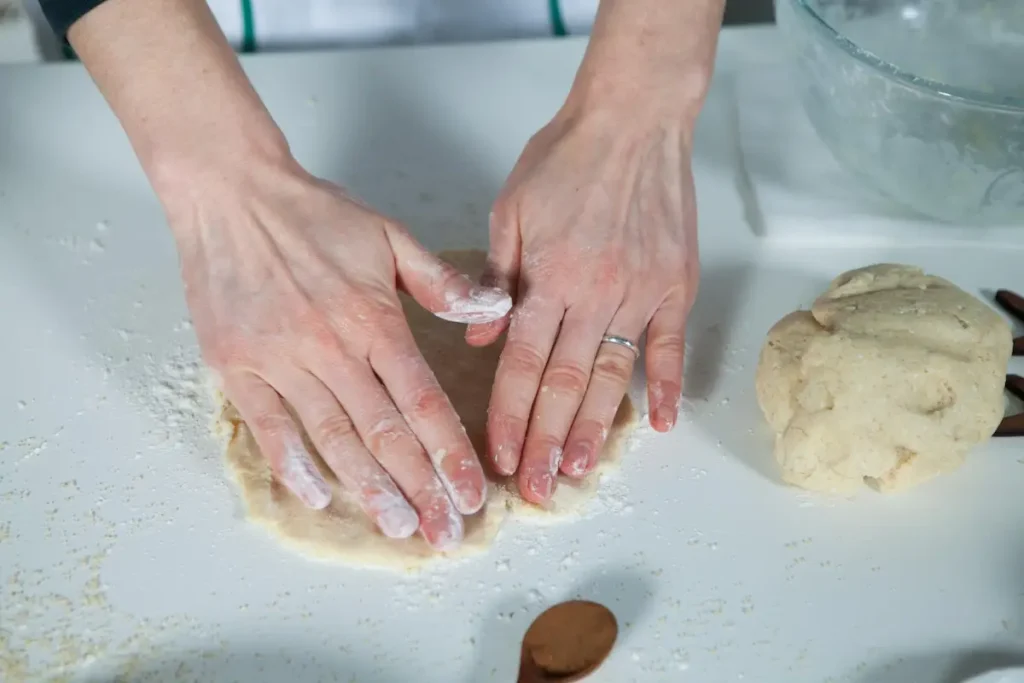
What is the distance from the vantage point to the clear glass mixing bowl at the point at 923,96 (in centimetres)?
112

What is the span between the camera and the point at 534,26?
162cm

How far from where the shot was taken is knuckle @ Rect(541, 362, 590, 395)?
3.34 feet

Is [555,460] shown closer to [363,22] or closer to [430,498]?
[430,498]

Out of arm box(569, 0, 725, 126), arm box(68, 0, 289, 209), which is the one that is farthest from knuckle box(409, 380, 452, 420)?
arm box(569, 0, 725, 126)

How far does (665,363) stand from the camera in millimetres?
1065

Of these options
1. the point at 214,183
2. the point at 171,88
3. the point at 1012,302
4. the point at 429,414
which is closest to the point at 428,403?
the point at 429,414

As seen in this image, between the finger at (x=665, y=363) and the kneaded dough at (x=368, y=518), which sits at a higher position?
the finger at (x=665, y=363)

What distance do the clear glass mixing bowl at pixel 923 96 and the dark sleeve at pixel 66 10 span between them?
0.85 metres

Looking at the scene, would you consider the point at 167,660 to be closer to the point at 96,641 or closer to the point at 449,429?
the point at 96,641

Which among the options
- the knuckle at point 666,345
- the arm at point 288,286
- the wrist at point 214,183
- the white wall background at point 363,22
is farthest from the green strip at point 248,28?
the knuckle at point 666,345

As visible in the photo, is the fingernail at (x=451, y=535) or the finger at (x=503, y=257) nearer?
the fingernail at (x=451, y=535)

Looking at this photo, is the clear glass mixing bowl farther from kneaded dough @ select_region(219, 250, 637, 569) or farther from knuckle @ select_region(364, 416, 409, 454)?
knuckle @ select_region(364, 416, 409, 454)

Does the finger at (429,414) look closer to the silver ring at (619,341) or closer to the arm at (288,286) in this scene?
the arm at (288,286)

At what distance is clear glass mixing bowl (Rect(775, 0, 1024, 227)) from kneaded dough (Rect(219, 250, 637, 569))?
1.62 feet
